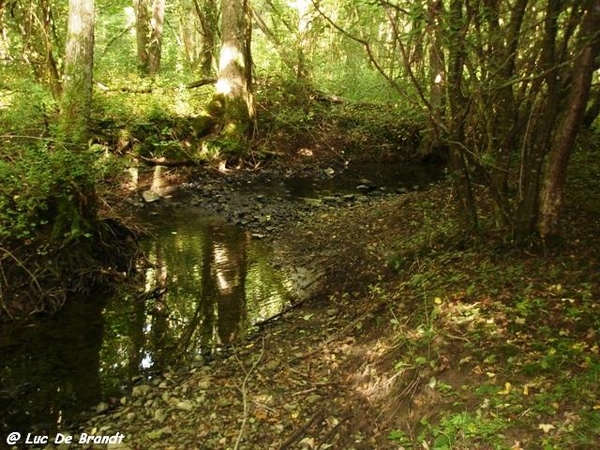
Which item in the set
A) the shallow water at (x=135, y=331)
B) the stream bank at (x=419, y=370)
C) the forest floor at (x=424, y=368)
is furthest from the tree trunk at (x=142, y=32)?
the stream bank at (x=419, y=370)

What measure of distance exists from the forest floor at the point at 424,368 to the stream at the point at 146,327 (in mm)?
425

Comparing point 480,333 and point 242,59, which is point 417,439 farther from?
point 242,59

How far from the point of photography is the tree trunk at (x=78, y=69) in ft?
23.1

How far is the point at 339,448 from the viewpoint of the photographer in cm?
395

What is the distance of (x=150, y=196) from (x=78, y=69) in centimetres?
539

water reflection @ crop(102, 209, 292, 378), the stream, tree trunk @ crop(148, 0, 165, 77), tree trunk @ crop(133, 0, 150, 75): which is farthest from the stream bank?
tree trunk @ crop(133, 0, 150, 75)

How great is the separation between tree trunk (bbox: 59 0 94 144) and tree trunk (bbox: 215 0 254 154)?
7339mm

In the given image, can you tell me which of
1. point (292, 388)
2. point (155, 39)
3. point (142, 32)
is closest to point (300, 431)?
point (292, 388)

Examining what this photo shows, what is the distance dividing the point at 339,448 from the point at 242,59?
42.0ft

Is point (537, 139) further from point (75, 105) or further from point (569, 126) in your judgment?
point (75, 105)

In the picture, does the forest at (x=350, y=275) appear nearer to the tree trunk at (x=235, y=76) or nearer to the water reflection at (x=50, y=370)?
the water reflection at (x=50, y=370)

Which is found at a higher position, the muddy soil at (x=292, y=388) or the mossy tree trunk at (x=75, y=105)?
the mossy tree trunk at (x=75, y=105)

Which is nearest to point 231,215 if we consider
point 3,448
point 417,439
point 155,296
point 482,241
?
point 155,296

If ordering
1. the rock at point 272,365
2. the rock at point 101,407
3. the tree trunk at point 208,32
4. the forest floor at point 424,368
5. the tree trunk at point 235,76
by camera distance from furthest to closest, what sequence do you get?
the tree trunk at point 208,32 < the tree trunk at point 235,76 < the rock at point 272,365 < the rock at point 101,407 < the forest floor at point 424,368
